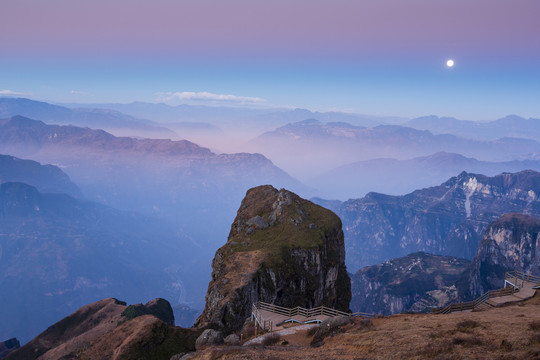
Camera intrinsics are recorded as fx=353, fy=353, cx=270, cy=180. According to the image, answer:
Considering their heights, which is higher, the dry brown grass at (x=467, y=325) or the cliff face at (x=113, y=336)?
the dry brown grass at (x=467, y=325)

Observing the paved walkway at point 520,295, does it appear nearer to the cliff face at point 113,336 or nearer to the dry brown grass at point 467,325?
the dry brown grass at point 467,325

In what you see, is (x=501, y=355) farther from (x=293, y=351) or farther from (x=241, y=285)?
(x=241, y=285)

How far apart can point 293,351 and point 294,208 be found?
6824cm

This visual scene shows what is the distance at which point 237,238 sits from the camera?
91.1 m

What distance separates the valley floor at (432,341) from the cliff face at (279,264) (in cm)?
2992

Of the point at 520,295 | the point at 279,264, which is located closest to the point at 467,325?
the point at 520,295

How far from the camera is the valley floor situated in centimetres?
2528

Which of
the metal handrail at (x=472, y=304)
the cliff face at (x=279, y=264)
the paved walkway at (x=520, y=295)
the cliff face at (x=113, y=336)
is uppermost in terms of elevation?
the paved walkway at (x=520, y=295)

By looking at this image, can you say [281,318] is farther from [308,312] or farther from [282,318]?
[308,312]

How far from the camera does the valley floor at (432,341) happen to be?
25.3 meters

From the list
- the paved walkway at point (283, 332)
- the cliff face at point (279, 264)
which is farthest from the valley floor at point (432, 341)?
the cliff face at point (279, 264)

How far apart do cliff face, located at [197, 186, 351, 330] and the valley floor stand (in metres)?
29.9

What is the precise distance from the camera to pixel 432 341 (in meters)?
28.3

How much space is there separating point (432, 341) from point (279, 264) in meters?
50.2
